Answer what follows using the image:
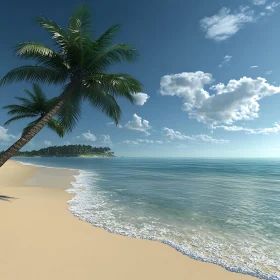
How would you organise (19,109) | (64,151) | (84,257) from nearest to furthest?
(84,257), (19,109), (64,151)

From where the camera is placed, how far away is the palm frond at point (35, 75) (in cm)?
955

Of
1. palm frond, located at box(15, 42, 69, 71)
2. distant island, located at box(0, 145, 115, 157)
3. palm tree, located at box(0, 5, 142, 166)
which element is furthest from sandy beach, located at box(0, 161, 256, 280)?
distant island, located at box(0, 145, 115, 157)

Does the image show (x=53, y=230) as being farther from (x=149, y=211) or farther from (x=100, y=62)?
(x=100, y=62)

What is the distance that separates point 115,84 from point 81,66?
7.63 feet

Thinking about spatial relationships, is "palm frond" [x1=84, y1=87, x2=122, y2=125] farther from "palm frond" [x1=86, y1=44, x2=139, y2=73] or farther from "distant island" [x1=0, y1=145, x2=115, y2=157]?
"distant island" [x1=0, y1=145, x2=115, y2=157]

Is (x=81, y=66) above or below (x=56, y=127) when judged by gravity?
above

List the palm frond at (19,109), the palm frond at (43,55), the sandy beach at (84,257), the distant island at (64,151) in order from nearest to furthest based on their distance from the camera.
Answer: the sandy beach at (84,257) → the palm frond at (43,55) → the palm frond at (19,109) → the distant island at (64,151)

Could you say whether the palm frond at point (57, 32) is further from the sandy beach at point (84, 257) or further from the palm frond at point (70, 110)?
the sandy beach at point (84, 257)

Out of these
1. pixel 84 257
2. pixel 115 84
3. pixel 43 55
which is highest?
pixel 43 55

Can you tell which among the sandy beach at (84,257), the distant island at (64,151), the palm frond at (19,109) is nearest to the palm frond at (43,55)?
the palm frond at (19,109)

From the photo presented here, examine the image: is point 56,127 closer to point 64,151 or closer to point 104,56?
point 104,56

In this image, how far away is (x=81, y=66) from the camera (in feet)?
32.9

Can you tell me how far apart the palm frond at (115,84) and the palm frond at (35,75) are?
1939mm

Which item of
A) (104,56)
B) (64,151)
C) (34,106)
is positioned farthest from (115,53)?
(64,151)
